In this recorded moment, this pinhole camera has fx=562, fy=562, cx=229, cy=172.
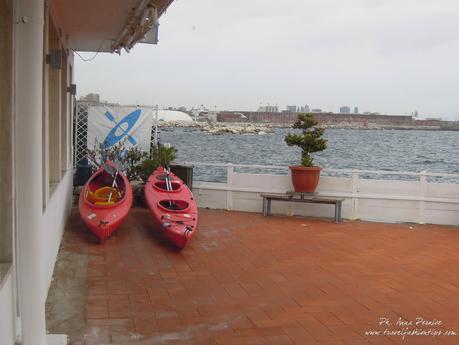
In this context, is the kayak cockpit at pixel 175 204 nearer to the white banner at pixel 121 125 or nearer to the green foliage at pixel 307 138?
the green foliage at pixel 307 138

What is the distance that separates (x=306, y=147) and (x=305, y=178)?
729mm

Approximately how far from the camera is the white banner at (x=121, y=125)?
38.7 feet

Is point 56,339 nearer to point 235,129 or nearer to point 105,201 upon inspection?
point 105,201

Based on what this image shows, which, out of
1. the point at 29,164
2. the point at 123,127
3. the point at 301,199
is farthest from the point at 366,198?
the point at 29,164

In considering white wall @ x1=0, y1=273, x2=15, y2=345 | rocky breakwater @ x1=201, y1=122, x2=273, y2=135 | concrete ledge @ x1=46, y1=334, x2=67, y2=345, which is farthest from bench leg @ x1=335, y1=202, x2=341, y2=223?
rocky breakwater @ x1=201, y1=122, x2=273, y2=135

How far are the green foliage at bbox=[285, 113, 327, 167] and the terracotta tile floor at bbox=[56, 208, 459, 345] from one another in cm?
155

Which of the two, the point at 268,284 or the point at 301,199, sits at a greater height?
the point at 301,199

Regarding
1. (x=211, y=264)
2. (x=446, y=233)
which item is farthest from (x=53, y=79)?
(x=446, y=233)

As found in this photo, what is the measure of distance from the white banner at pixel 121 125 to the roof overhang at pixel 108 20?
3.43 m

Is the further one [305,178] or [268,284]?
[305,178]

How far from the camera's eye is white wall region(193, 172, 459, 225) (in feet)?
29.8

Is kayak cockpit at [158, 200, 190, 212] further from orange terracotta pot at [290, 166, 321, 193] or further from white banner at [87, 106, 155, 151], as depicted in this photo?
white banner at [87, 106, 155, 151]

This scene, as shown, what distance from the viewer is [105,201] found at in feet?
25.4

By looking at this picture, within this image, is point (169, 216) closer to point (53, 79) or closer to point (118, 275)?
point (118, 275)
